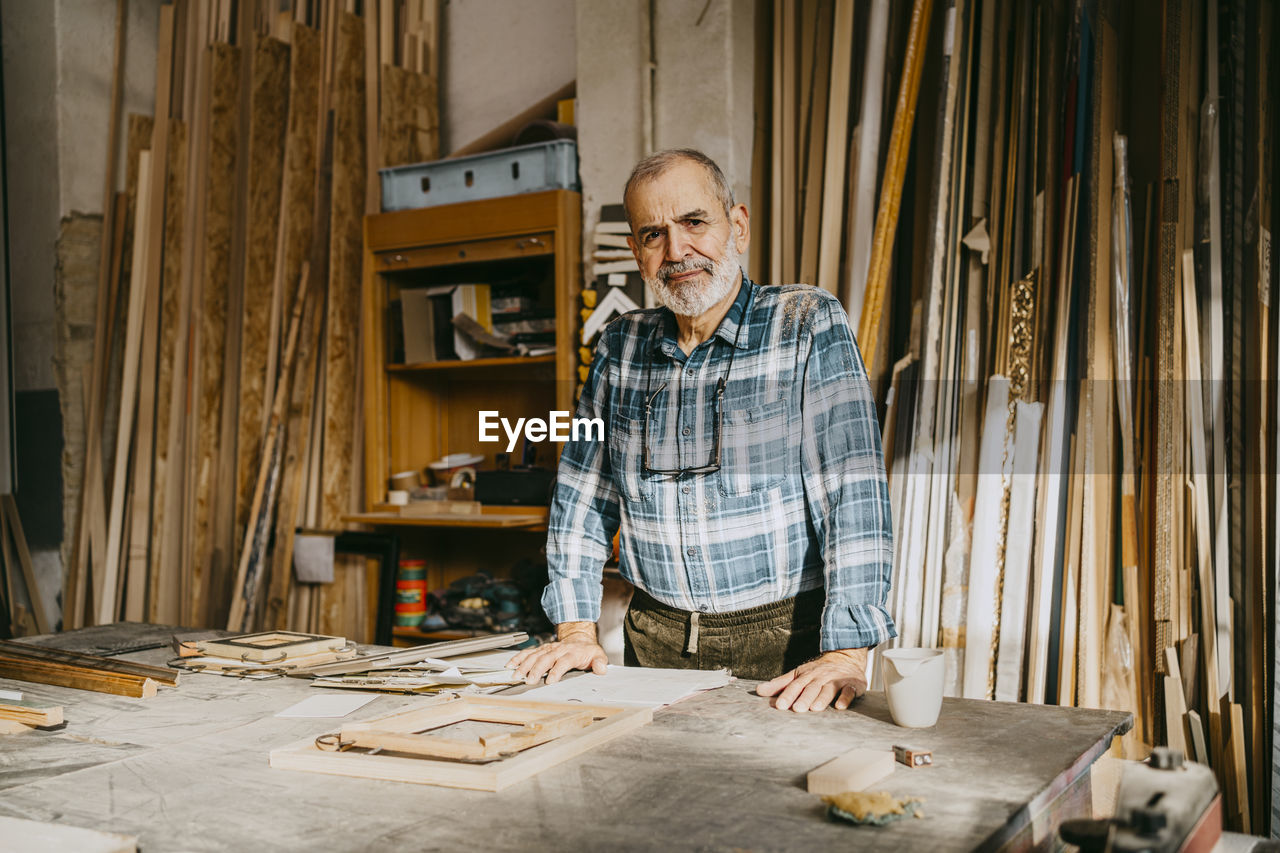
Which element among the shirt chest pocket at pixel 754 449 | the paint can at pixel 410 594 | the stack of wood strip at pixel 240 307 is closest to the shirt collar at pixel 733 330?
the shirt chest pocket at pixel 754 449

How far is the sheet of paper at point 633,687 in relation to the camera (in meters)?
1.65

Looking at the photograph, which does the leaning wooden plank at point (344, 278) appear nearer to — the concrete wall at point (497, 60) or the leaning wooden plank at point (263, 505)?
the leaning wooden plank at point (263, 505)

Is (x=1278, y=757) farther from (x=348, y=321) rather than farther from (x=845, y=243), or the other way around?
(x=348, y=321)

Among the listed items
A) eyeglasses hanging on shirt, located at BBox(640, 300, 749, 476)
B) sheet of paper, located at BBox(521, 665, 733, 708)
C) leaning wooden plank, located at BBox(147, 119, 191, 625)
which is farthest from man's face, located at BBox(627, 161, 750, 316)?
leaning wooden plank, located at BBox(147, 119, 191, 625)

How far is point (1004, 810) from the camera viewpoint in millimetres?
1128

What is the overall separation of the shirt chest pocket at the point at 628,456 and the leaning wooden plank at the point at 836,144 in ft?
3.92

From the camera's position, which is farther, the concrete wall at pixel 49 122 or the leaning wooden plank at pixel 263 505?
the concrete wall at pixel 49 122

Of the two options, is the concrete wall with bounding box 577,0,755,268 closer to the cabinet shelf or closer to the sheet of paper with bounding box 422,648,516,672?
the cabinet shelf

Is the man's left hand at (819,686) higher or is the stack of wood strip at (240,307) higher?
the stack of wood strip at (240,307)

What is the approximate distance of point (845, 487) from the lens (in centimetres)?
196

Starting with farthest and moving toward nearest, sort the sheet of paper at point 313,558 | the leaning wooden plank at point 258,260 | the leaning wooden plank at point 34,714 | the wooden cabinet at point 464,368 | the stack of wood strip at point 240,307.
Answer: the leaning wooden plank at point 258,260 → the stack of wood strip at point 240,307 → the sheet of paper at point 313,558 → the wooden cabinet at point 464,368 → the leaning wooden plank at point 34,714

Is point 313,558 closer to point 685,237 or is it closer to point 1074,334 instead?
point 685,237

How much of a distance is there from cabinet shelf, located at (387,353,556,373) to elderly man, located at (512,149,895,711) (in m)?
1.49

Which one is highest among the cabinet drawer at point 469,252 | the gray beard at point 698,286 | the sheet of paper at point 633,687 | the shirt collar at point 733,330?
the cabinet drawer at point 469,252
